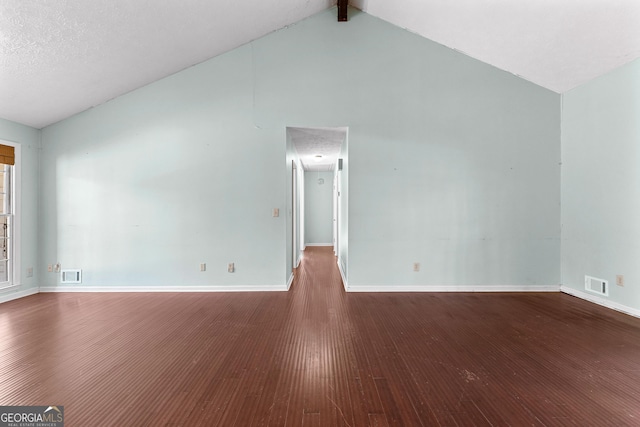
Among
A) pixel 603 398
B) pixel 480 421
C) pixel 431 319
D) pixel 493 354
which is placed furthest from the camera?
pixel 431 319

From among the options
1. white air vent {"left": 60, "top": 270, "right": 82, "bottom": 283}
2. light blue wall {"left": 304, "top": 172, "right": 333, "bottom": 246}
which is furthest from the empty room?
light blue wall {"left": 304, "top": 172, "right": 333, "bottom": 246}

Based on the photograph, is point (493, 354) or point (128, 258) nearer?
point (493, 354)

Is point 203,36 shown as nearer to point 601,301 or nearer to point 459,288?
point 459,288

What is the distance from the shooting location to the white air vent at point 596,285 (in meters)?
3.56

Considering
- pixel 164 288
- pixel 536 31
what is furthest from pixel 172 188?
pixel 536 31

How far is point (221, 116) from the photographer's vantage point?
13.9 ft

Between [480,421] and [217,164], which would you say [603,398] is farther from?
[217,164]

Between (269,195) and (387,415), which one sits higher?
(269,195)

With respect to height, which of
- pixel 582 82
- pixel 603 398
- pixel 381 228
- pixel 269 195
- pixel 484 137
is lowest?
pixel 603 398

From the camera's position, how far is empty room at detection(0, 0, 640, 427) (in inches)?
130

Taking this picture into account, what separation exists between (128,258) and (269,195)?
2239mm

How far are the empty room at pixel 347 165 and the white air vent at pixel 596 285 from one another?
0.09 ft

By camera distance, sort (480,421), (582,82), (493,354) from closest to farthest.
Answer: (480,421), (493,354), (582,82)

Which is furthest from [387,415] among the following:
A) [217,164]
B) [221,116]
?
[221,116]
